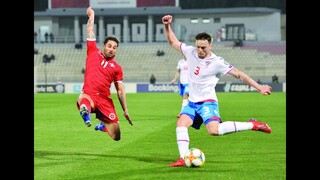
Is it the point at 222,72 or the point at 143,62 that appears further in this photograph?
the point at 143,62

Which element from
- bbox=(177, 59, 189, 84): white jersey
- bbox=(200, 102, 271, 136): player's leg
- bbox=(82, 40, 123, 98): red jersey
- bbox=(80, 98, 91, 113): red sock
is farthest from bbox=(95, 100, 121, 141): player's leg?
bbox=(177, 59, 189, 84): white jersey

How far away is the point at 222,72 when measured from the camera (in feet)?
39.8

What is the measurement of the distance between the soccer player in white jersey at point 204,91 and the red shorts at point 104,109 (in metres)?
2.25

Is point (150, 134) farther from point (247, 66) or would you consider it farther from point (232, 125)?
point (247, 66)

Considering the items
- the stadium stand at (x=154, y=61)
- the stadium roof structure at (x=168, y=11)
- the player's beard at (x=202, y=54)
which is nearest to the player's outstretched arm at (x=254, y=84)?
the player's beard at (x=202, y=54)

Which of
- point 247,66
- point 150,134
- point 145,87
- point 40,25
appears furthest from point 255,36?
point 150,134

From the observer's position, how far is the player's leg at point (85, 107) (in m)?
12.6

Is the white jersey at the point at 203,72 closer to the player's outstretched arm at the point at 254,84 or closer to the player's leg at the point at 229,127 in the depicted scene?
the player's outstretched arm at the point at 254,84

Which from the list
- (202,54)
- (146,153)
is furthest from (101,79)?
(202,54)

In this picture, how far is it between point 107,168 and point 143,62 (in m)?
51.3

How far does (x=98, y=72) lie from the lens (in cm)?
1357

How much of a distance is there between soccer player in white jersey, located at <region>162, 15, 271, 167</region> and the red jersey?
5.44 ft

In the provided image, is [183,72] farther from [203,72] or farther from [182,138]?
[182,138]

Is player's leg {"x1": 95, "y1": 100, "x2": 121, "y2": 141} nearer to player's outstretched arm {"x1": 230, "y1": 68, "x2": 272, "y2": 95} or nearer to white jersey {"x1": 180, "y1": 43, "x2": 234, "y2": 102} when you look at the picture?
white jersey {"x1": 180, "y1": 43, "x2": 234, "y2": 102}
